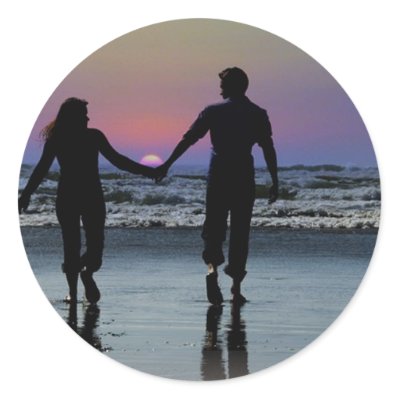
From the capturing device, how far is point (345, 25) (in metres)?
4.15

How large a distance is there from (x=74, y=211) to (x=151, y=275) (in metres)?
0.35

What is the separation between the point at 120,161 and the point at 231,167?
0.37 m

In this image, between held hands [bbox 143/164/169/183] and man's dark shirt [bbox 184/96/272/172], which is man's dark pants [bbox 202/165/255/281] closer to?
man's dark shirt [bbox 184/96/272/172]

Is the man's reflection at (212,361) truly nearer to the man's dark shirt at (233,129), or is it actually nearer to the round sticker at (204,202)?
the round sticker at (204,202)

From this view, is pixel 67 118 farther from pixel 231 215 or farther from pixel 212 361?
pixel 212 361

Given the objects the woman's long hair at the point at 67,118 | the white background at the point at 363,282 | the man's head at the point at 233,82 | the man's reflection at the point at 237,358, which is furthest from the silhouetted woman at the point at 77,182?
the man's reflection at the point at 237,358

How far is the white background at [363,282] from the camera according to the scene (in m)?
4.12

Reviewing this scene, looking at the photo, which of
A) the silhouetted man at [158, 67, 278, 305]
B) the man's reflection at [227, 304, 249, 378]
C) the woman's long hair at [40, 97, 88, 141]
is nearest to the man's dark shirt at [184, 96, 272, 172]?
the silhouetted man at [158, 67, 278, 305]

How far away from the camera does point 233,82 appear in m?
4.08

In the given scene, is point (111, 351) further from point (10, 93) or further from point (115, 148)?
point (10, 93)

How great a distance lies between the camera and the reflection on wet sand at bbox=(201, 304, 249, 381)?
13.2ft

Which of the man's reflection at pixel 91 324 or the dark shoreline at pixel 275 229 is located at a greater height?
the dark shoreline at pixel 275 229

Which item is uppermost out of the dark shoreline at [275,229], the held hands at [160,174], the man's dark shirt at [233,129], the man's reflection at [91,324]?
the man's dark shirt at [233,129]

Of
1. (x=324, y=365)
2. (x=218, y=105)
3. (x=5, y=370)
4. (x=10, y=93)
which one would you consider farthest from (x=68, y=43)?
(x=324, y=365)
